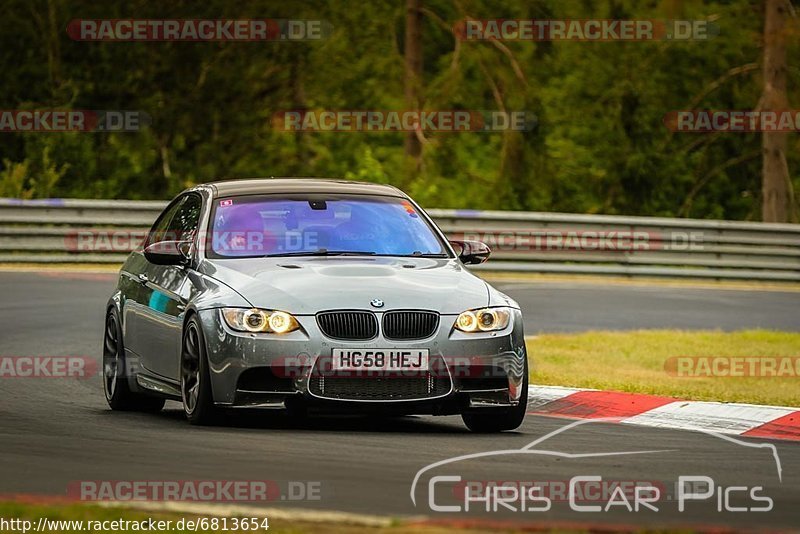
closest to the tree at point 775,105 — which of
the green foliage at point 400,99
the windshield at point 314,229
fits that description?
the green foliage at point 400,99

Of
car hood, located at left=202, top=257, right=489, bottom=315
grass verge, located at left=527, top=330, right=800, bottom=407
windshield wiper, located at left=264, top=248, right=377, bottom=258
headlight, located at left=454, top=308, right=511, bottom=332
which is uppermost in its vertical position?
windshield wiper, located at left=264, top=248, right=377, bottom=258

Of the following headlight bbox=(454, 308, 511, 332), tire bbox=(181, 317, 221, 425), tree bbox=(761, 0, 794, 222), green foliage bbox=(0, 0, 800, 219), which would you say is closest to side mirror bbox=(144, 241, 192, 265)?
tire bbox=(181, 317, 221, 425)

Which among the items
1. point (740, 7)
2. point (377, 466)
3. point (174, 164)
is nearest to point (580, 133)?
point (740, 7)

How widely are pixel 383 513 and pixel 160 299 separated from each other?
4.57 m

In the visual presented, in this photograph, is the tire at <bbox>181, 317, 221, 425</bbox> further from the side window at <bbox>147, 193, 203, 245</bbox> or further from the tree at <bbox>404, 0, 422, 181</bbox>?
the tree at <bbox>404, 0, 422, 181</bbox>

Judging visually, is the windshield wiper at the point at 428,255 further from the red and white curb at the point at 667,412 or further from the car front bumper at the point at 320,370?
the red and white curb at the point at 667,412

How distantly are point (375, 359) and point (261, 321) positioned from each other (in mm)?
694

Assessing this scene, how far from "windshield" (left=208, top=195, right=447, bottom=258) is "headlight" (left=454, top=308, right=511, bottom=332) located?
1.06 metres

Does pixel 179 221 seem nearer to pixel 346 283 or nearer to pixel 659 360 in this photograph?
pixel 346 283

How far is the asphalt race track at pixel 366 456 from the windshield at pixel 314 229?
109cm

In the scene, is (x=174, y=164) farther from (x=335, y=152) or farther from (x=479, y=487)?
(x=479, y=487)

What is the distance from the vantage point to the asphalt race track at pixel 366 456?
306 inches

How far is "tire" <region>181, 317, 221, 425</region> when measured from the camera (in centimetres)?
1055

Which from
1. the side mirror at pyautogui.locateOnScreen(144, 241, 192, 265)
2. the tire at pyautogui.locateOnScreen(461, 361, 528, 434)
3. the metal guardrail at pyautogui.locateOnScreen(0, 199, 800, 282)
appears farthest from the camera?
the metal guardrail at pyautogui.locateOnScreen(0, 199, 800, 282)
